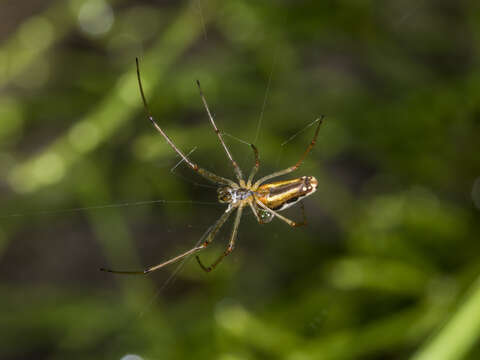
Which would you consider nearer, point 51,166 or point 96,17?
point 51,166

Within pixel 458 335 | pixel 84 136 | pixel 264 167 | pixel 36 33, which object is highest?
pixel 36 33

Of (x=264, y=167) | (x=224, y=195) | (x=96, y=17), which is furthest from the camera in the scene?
(x=96, y=17)

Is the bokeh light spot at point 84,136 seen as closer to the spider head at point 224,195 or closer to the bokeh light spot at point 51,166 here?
the bokeh light spot at point 51,166

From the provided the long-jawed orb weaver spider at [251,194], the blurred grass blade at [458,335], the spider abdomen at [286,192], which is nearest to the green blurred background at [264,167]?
the long-jawed orb weaver spider at [251,194]

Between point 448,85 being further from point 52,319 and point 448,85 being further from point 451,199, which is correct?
point 52,319

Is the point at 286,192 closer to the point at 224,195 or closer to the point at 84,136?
the point at 224,195

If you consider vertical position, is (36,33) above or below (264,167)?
above

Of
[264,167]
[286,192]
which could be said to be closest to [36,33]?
[264,167]
